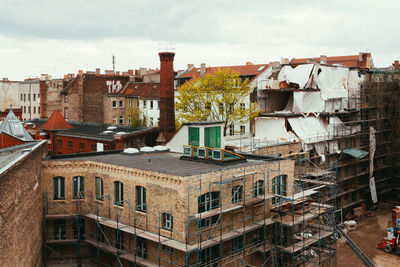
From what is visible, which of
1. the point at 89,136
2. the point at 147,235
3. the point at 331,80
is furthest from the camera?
the point at 331,80

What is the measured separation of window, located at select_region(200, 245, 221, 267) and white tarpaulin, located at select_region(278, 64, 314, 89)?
24.9 metres

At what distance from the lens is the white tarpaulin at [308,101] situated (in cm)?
4475

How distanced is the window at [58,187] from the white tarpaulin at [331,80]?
2702cm

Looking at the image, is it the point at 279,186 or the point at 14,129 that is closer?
the point at 279,186

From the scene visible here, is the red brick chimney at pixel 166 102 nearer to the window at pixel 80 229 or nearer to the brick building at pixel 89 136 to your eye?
the brick building at pixel 89 136

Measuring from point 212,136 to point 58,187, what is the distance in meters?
10.6

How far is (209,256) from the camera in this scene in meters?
24.1

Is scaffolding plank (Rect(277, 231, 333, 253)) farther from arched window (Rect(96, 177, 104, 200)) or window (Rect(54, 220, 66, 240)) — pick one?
window (Rect(54, 220, 66, 240))

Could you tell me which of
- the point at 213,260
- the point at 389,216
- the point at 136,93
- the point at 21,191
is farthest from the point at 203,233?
the point at 136,93

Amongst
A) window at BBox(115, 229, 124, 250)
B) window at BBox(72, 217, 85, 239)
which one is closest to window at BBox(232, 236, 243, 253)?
window at BBox(115, 229, 124, 250)

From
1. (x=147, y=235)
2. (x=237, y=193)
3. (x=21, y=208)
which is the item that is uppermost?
(x=21, y=208)

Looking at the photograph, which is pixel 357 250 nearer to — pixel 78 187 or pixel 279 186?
pixel 279 186

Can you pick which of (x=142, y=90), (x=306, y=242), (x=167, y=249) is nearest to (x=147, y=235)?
(x=167, y=249)

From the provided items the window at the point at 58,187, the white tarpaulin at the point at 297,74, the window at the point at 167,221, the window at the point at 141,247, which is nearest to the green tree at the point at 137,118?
the white tarpaulin at the point at 297,74
